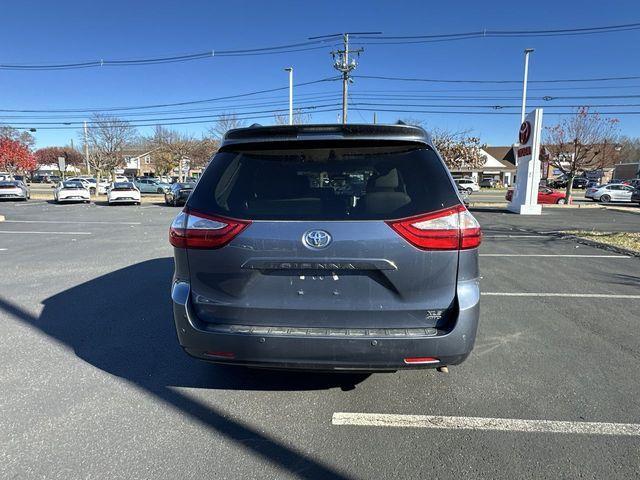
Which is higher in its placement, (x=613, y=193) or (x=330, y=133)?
(x=330, y=133)

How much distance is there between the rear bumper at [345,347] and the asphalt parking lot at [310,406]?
51 cm

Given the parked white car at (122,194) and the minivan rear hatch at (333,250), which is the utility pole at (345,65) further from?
the minivan rear hatch at (333,250)

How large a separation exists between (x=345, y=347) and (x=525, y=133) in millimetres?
21419

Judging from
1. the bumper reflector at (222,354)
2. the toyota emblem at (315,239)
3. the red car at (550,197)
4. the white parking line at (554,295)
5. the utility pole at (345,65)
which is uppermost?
the utility pole at (345,65)

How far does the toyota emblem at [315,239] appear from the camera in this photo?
246 centimetres

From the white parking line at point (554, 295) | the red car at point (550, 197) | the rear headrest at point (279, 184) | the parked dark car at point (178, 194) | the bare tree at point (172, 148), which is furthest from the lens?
the bare tree at point (172, 148)

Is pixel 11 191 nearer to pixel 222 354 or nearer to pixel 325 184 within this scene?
pixel 222 354

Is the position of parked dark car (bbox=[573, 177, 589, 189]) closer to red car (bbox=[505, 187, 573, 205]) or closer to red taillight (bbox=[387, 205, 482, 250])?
red car (bbox=[505, 187, 573, 205])

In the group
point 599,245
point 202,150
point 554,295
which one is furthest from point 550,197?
point 202,150

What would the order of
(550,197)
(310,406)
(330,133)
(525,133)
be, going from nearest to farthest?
(330,133) < (310,406) < (525,133) < (550,197)

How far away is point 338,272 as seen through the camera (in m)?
2.51

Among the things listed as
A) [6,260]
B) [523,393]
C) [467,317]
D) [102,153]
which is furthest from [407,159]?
[102,153]

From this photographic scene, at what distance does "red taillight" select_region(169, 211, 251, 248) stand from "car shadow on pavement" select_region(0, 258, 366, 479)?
3.97ft

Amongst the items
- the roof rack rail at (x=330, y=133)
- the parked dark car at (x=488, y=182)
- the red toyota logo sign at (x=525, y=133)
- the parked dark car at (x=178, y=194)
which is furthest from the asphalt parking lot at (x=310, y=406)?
the parked dark car at (x=488, y=182)
